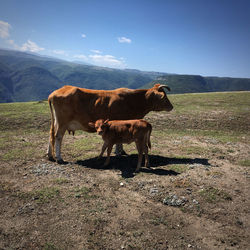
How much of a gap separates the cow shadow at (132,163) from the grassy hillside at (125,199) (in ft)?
0.16

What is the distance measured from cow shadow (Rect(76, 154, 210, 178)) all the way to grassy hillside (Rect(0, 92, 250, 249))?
5 cm

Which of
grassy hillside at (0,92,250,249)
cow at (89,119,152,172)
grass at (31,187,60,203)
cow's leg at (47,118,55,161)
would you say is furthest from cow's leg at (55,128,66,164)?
grass at (31,187,60,203)

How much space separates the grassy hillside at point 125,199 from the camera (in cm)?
483

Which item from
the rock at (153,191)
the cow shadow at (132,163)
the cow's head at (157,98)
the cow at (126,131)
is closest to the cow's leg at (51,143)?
the cow shadow at (132,163)

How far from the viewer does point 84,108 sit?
361 inches

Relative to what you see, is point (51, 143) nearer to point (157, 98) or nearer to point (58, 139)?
point (58, 139)

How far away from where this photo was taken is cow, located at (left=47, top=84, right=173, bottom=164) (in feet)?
29.7

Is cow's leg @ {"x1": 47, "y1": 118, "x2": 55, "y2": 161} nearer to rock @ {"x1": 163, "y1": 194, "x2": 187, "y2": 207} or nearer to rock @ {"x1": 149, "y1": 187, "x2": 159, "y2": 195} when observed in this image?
rock @ {"x1": 149, "y1": 187, "x2": 159, "y2": 195}

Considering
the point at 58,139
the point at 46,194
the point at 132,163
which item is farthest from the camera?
the point at 132,163

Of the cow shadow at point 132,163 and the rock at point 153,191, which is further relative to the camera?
the cow shadow at point 132,163

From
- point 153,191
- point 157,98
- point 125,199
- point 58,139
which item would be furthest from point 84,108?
point 153,191

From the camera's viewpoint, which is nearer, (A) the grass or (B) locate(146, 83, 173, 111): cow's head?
(A) the grass

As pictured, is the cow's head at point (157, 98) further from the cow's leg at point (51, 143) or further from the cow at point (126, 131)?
the cow's leg at point (51, 143)

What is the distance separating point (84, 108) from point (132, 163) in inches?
140
